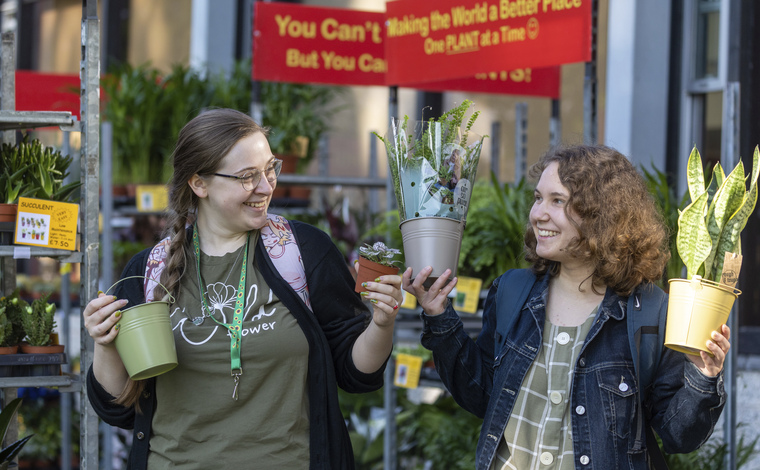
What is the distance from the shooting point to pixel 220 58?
24.1 ft

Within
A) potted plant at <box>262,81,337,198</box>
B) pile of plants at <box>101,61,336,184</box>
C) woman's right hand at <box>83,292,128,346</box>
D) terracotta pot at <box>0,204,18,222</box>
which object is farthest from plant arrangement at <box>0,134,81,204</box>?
pile of plants at <box>101,61,336,184</box>

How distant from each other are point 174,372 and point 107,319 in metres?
0.21

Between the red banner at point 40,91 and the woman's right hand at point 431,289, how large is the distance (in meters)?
3.31

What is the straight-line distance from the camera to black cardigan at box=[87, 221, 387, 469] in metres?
2.08

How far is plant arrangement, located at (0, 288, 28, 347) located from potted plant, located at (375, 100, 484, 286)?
4.49ft

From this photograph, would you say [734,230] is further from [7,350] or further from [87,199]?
[7,350]

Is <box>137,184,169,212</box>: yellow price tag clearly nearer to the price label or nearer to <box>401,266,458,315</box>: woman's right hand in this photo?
the price label

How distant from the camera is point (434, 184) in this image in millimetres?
2049

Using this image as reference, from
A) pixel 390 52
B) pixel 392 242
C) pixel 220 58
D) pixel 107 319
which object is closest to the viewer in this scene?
pixel 107 319

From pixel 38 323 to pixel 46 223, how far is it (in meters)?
0.32

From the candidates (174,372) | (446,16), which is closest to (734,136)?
(446,16)

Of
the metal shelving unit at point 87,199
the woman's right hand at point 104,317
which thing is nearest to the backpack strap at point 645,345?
the woman's right hand at point 104,317

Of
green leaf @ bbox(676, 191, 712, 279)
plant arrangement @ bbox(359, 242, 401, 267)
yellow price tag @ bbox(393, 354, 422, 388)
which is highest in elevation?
green leaf @ bbox(676, 191, 712, 279)

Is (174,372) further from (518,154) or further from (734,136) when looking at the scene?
(518,154)
